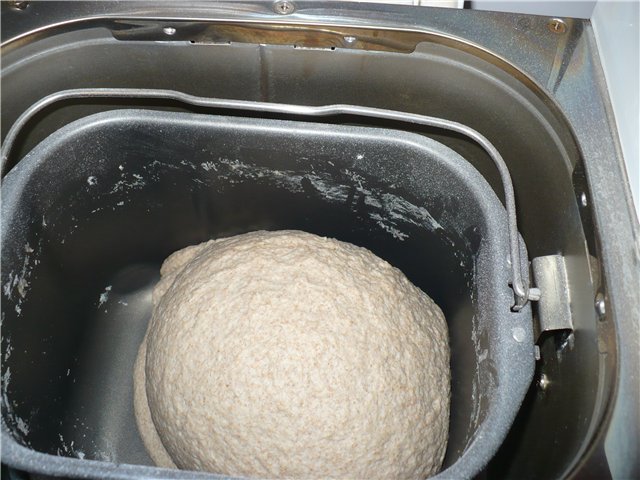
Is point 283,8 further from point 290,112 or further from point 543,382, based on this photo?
point 543,382

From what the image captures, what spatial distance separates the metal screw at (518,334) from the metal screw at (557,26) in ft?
1.57

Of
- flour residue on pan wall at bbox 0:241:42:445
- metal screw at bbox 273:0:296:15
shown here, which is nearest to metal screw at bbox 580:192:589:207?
metal screw at bbox 273:0:296:15

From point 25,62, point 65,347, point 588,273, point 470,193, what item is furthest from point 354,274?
point 25,62

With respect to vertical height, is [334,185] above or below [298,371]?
above

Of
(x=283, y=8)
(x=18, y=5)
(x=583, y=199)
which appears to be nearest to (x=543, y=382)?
(x=583, y=199)

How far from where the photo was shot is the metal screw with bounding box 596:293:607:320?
27.9 inches

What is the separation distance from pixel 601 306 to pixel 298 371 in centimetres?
41

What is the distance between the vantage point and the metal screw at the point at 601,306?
708 millimetres

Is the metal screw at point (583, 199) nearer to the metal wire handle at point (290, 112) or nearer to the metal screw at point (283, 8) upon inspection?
the metal wire handle at point (290, 112)

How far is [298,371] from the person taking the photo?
79 cm

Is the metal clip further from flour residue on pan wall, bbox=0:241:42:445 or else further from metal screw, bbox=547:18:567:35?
flour residue on pan wall, bbox=0:241:42:445

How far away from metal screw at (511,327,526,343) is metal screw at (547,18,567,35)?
18.8 inches

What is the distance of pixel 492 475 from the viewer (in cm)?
96

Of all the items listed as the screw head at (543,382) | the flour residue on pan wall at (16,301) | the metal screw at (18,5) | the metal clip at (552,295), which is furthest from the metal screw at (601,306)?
the metal screw at (18,5)
